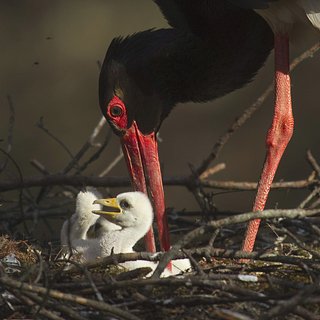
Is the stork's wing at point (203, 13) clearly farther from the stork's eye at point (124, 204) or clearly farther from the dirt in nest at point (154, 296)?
the dirt in nest at point (154, 296)

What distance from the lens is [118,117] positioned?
7.27 meters

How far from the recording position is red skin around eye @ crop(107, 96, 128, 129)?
7.23 m

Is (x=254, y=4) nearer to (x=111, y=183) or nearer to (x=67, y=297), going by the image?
(x=111, y=183)

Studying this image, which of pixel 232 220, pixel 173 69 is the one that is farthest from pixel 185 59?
pixel 232 220

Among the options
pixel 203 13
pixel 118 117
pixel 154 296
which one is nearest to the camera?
pixel 154 296

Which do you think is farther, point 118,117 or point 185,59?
point 185,59

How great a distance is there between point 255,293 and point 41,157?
704cm

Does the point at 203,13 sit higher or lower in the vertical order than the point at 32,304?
higher

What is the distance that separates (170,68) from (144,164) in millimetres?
546

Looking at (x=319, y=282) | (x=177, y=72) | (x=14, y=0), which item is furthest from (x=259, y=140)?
(x=319, y=282)

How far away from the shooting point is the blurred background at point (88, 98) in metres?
12.6

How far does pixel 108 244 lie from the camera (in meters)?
6.54

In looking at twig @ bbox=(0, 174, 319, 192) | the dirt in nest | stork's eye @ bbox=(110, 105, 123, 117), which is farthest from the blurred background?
the dirt in nest

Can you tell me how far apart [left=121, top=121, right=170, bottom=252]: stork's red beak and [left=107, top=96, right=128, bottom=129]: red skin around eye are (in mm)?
49
